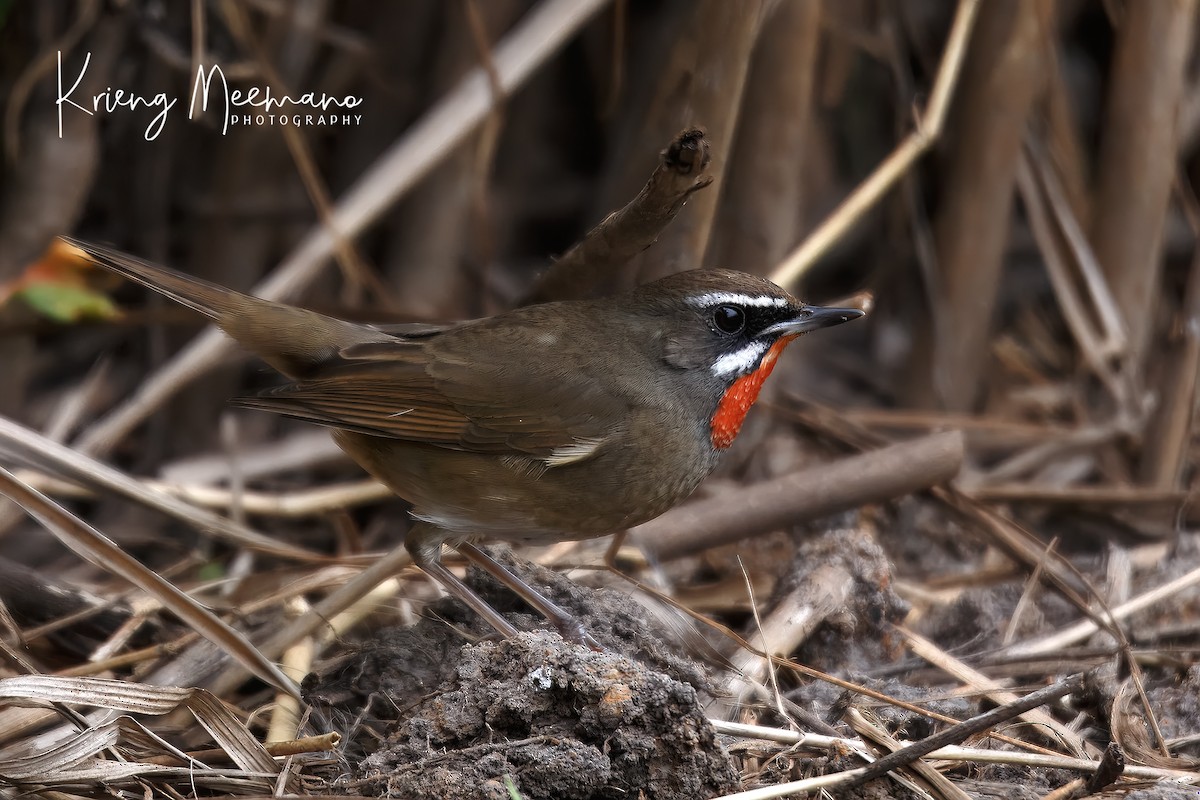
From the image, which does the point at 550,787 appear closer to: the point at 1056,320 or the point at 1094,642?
the point at 1094,642

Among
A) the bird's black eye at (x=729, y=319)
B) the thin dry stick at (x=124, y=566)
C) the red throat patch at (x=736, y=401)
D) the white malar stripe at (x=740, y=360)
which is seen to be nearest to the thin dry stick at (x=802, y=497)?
the red throat patch at (x=736, y=401)

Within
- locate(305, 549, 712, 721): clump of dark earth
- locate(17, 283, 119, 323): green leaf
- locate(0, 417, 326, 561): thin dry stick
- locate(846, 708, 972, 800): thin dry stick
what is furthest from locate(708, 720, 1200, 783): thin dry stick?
locate(17, 283, 119, 323): green leaf

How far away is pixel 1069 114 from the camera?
20.8 ft

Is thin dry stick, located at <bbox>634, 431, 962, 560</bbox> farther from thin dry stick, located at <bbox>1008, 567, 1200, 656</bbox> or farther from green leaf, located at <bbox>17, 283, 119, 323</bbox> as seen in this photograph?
green leaf, located at <bbox>17, 283, 119, 323</bbox>

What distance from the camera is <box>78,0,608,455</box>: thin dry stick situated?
4.87m

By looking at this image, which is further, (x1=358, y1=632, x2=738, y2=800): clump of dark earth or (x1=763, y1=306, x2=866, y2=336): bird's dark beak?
(x1=763, y1=306, x2=866, y2=336): bird's dark beak

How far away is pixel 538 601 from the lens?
12.5ft

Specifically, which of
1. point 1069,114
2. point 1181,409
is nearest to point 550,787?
point 1181,409

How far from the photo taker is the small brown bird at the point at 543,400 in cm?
391

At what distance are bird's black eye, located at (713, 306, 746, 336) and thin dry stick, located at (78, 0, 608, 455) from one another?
1453 mm

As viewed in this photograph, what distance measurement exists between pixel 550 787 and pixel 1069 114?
15.8ft

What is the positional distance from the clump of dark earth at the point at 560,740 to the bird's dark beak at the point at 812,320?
1.31 m

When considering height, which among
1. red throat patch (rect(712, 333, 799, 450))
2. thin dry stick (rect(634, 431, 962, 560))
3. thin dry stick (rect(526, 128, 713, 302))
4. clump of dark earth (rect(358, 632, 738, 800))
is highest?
thin dry stick (rect(526, 128, 713, 302))

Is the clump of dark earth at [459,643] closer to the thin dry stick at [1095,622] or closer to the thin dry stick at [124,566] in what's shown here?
the thin dry stick at [124,566]
